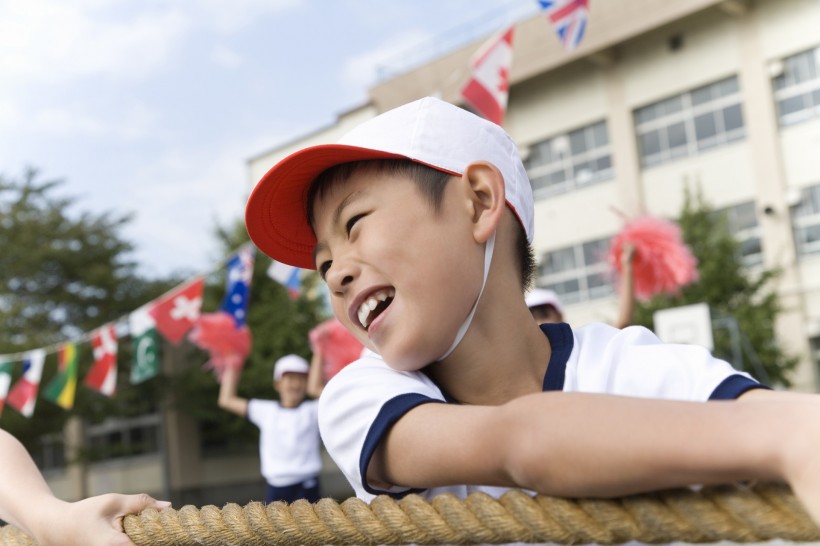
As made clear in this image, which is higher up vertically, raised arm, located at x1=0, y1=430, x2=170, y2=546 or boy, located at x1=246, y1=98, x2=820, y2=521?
boy, located at x1=246, y1=98, x2=820, y2=521

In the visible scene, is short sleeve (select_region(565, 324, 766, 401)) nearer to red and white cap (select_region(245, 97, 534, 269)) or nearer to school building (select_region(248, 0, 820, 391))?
red and white cap (select_region(245, 97, 534, 269))

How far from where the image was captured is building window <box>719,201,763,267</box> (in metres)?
18.2

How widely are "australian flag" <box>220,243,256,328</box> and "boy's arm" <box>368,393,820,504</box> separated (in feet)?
26.0

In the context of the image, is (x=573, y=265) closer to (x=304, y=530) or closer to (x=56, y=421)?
(x=56, y=421)

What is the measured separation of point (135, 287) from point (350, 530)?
2190 centimetres

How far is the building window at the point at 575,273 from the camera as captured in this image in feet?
66.6

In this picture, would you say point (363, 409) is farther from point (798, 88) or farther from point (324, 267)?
point (798, 88)

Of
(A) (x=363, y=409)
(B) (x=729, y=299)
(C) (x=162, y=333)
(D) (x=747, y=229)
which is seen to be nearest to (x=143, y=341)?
(C) (x=162, y=333)

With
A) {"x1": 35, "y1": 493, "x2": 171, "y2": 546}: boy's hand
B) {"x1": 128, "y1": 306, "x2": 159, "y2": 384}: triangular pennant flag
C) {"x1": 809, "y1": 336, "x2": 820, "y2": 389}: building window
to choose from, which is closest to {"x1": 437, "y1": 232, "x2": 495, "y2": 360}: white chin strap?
{"x1": 35, "y1": 493, "x2": 171, "y2": 546}: boy's hand

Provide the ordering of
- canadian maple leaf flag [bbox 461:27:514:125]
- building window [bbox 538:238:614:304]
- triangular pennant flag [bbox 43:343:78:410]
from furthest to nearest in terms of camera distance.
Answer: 1. building window [bbox 538:238:614:304]
2. triangular pennant flag [bbox 43:343:78:410]
3. canadian maple leaf flag [bbox 461:27:514:125]

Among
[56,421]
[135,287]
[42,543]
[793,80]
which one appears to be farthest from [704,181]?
[42,543]

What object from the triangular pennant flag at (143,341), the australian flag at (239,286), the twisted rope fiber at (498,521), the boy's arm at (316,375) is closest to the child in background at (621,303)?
the twisted rope fiber at (498,521)

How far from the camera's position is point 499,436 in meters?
0.78

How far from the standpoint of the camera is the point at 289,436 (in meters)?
7.02
